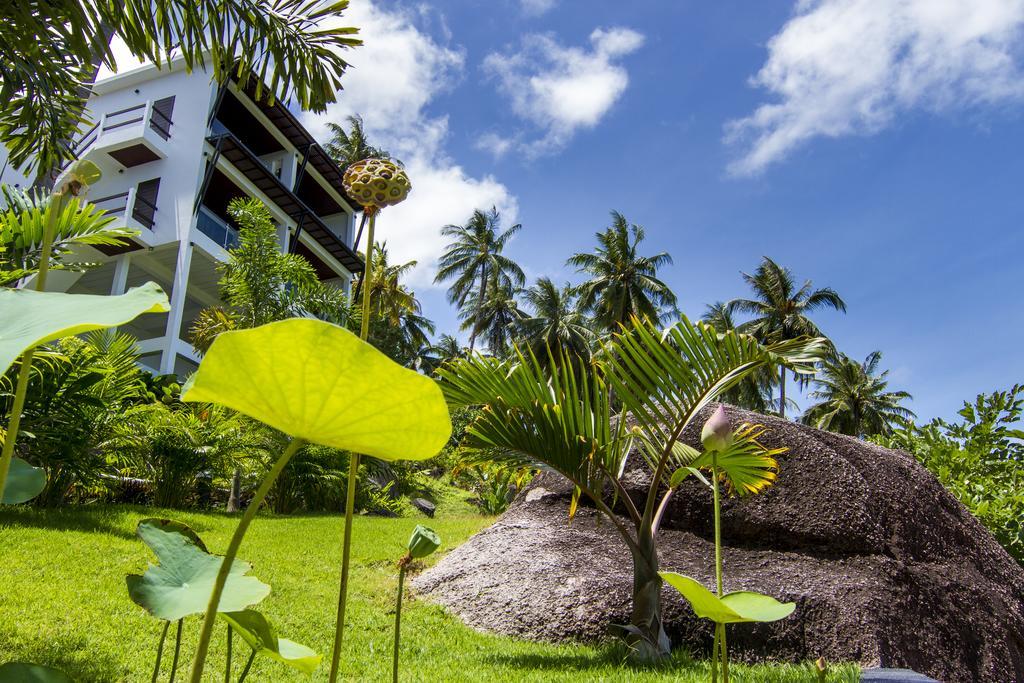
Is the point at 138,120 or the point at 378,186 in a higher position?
the point at 138,120

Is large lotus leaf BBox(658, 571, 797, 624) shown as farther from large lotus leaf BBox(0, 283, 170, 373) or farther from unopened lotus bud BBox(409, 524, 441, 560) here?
large lotus leaf BBox(0, 283, 170, 373)

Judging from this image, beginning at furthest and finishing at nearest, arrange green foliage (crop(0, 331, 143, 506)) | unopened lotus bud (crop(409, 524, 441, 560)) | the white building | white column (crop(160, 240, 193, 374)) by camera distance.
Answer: the white building, white column (crop(160, 240, 193, 374)), green foliage (crop(0, 331, 143, 506)), unopened lotus bud (crop(409, 524, 441, 560))

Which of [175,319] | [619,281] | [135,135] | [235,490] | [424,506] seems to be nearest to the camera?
[235,490]

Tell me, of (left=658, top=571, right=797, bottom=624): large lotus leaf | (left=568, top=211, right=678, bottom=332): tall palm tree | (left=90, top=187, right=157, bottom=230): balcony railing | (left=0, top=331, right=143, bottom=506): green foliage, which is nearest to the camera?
(left=658, top=571, right=797, bottom=624): large lotus leaf

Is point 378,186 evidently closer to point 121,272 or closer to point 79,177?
point 79,177

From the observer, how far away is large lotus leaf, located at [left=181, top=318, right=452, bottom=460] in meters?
0.44

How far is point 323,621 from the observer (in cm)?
392

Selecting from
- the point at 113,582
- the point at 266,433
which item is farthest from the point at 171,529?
the point at 266,433

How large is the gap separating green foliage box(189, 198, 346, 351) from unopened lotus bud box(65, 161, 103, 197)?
1045 cm

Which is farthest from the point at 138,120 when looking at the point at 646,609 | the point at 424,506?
the point at 646,609

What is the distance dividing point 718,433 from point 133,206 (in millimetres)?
16700

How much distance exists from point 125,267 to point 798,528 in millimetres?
15616

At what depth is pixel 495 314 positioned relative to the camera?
1179 inches

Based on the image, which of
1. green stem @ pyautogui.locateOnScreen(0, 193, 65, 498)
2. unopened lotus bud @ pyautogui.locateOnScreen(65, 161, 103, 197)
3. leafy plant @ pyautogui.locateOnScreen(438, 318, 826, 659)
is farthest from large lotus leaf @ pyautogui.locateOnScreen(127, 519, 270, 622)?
leafy plant @ pyautogui.locateOnScreen(438, 318, 826, 659)
